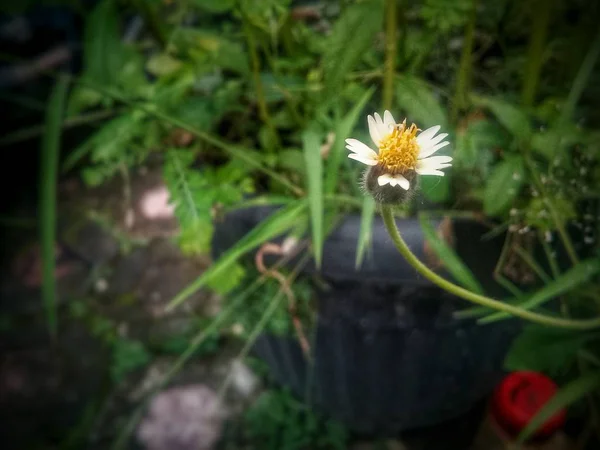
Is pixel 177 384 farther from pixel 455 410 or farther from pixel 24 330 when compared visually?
pixel 455 410

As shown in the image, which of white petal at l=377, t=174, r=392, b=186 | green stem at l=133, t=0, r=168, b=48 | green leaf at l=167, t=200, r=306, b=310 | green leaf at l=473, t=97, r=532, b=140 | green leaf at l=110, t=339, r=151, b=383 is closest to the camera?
white petal at l=377, t=174, r=392, b=186

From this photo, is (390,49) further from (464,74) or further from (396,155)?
(396,155)

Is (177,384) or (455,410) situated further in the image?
(177,384)

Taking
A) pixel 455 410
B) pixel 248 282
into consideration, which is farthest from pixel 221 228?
pixel 455 410

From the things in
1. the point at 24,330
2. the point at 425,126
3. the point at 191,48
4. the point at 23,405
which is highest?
the point at 191,48

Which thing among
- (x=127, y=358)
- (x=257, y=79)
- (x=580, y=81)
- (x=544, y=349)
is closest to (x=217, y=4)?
(x=257, y=79)

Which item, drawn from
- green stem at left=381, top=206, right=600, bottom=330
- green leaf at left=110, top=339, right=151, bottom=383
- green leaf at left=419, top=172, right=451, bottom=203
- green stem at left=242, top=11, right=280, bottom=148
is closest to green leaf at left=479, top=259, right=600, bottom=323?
green stem at left=381, top=206, right=600, bottom=330

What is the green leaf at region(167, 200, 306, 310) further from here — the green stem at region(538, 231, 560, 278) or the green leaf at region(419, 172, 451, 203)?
the green stem at region(538, 231, 560, 278)
